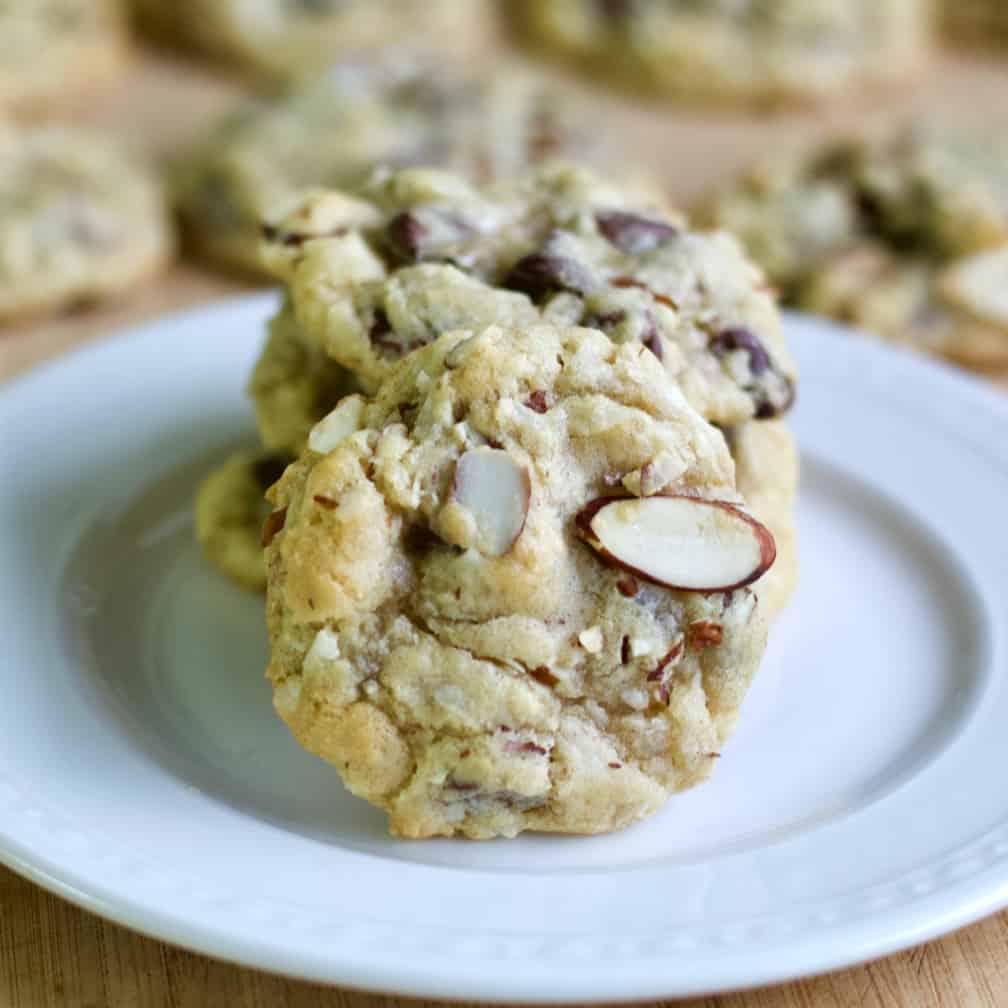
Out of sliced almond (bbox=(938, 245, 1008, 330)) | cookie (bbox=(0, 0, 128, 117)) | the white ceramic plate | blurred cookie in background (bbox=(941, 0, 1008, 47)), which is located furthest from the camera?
blurred cookie in background (bbox=(941, 0, 1008, 47))

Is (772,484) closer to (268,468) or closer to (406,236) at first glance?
(406,236)

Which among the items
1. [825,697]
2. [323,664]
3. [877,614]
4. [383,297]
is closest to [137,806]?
[323,664]

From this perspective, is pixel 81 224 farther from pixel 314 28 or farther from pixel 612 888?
pixel 612 888

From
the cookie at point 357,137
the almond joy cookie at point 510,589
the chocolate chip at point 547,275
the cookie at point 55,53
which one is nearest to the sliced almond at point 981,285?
the cookie at point 357,137

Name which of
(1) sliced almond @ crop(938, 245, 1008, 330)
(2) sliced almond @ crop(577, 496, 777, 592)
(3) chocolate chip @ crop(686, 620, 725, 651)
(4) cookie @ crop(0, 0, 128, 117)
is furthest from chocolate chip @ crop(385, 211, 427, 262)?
(4) cookie @ crop(0, 0, 128, 117)

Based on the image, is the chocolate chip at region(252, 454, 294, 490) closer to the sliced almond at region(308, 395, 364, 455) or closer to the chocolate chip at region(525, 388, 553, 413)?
the sliced almond at region(308, 395, 364, 455)

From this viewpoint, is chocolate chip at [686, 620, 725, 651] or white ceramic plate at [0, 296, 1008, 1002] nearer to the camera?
white ceramic plate at [0, 296, 1008, 1002]
